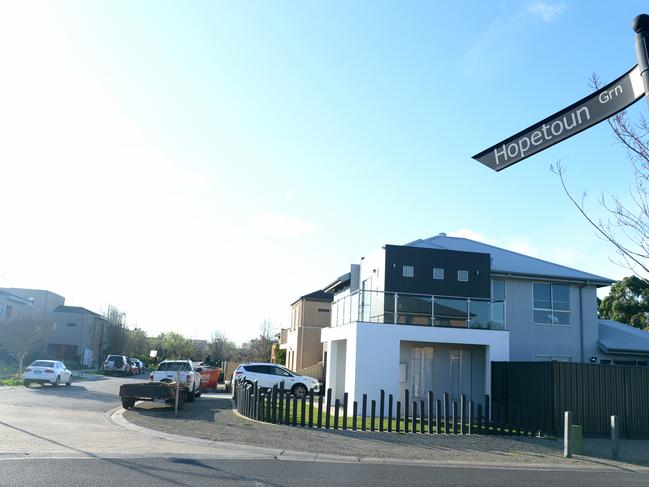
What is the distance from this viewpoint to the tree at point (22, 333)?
42.5 metres

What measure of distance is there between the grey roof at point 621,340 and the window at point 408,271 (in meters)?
9.39

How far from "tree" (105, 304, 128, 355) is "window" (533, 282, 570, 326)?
175 feet

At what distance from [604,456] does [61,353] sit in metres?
65.7

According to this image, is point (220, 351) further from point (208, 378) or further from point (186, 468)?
point (186, 468)

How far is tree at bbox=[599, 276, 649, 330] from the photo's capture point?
1692 inches

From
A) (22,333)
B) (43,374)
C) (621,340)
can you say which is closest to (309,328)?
(43,374)

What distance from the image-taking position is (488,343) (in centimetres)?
2130

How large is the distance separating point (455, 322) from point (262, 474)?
12.7 meters

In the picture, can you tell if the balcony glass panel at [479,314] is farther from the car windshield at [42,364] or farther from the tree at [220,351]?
the tree at [220,351]

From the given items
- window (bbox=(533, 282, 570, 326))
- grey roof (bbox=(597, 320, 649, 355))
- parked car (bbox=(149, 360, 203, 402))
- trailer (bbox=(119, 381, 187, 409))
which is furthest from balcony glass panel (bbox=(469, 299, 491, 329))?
parked car (bbox=(149, 360, 203, 402))

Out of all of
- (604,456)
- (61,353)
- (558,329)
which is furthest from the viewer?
(61,353)

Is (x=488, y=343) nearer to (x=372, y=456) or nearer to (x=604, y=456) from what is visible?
(x=604, y=456)

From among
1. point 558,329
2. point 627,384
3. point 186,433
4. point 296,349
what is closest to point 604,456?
point 627,384

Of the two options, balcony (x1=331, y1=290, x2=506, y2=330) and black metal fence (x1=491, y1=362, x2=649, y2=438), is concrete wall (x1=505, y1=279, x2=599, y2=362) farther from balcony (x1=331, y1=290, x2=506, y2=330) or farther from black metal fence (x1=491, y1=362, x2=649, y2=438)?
black metal fence (x1=491, y1=362, x2=649, y2=438)
